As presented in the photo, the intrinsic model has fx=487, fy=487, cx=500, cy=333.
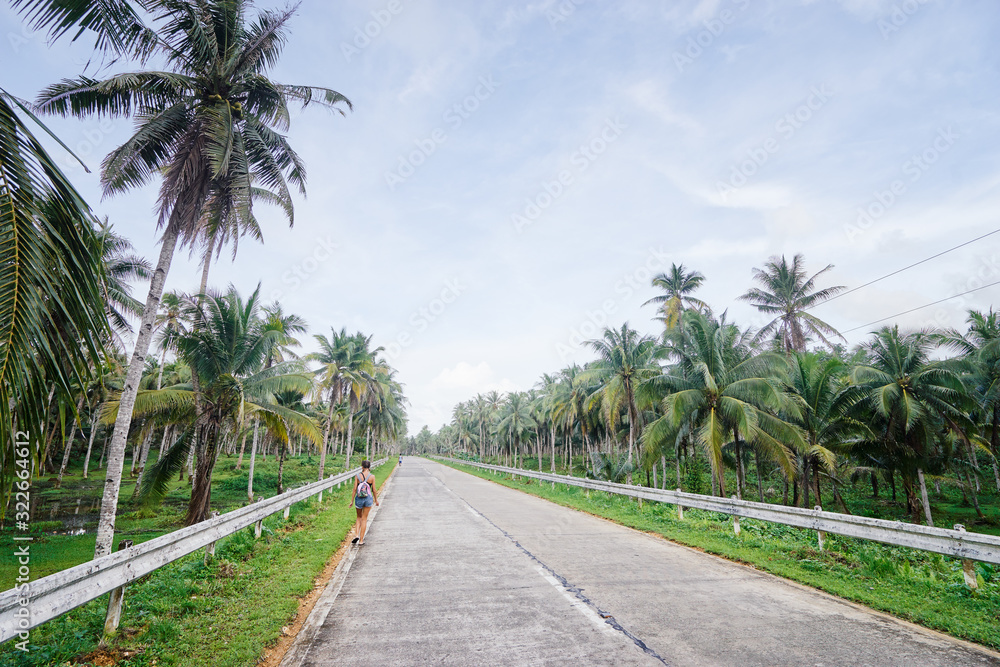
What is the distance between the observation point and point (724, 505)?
11977 mm

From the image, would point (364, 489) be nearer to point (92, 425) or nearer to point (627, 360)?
point (92, 425)

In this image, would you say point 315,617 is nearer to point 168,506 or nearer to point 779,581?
point 779,581

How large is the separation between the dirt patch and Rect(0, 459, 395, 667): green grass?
0.08m

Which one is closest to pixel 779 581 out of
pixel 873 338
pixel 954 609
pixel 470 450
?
pixel 954 609

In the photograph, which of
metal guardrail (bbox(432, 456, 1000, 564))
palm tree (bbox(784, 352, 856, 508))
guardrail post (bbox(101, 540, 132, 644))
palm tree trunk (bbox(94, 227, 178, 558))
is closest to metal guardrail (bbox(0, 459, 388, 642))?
guardrail post (bbox(101, 540, 132, 644))

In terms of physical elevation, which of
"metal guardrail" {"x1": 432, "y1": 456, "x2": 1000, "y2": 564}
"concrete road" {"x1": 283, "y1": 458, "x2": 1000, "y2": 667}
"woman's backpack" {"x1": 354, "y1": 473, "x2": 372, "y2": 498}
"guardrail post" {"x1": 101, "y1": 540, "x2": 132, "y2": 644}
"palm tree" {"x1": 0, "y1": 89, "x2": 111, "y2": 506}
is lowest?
"concrete road" {"x1": 283, "y1": 458, "x2": 1000, "y2": 667}

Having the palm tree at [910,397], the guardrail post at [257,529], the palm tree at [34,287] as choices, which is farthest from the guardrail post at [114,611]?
the palm tree at [910,397]

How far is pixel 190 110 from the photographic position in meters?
9.69

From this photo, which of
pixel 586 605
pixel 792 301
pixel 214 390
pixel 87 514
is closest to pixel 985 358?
pixel 792 301

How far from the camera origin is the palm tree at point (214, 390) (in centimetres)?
1373

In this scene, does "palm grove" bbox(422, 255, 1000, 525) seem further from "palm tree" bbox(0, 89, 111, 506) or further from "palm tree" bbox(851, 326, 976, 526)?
"palm tree" bbox(0, 89, 111, 506)

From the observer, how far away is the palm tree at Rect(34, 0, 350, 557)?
8812mm

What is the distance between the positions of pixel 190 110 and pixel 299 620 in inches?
375

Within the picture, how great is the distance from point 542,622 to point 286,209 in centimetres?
1107
